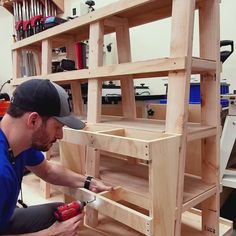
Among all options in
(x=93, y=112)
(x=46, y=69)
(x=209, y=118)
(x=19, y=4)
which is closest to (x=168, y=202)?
(x=209, y=118)

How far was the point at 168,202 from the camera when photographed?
82 cm

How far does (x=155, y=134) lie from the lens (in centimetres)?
89

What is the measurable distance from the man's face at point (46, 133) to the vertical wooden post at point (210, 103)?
602 millimetres

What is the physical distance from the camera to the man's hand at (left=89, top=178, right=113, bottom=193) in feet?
3.41

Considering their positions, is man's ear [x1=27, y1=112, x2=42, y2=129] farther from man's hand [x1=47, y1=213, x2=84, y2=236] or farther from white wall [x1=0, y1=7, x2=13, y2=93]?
white wall [x1=0, y1=7, x2=13, y2=93]

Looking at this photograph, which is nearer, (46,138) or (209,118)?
(46,138)

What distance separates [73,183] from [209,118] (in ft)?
2.12

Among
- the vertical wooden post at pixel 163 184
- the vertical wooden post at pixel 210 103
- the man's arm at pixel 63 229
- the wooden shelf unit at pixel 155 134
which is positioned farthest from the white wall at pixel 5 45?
the vertical wooden post at pixel 163 184

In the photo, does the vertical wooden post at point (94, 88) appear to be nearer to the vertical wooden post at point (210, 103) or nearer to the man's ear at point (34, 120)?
the man's ear at point (34, 120)

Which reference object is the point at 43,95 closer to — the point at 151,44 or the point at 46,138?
the point at 46,138

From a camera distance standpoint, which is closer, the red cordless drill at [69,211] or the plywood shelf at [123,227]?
the red cordless drill at [69,211]

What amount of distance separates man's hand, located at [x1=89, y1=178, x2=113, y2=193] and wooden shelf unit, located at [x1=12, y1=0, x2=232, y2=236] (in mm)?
40

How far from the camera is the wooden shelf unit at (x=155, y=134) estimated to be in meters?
0.81

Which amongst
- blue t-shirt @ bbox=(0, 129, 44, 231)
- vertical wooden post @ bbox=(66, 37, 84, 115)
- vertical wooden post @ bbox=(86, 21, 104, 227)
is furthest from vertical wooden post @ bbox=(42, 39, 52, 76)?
blue t-shirt @ bbox=(0, 129, 44, 231)
